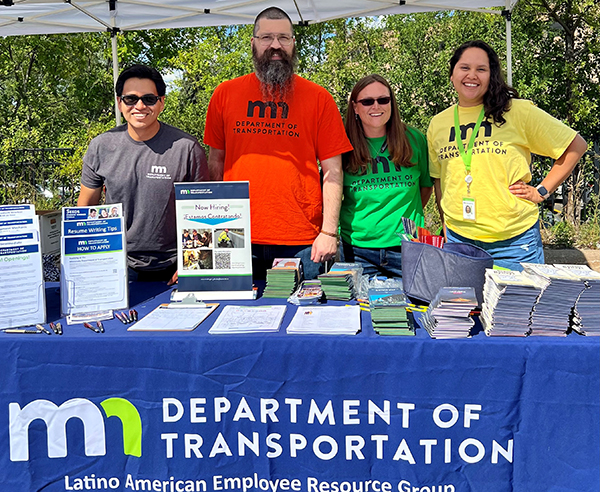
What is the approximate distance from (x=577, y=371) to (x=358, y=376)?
2.36ft

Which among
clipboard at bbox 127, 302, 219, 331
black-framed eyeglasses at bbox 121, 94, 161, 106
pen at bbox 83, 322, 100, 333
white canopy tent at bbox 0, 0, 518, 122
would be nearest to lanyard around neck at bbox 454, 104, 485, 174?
clipboard at bbox 127, 302, 219, 331

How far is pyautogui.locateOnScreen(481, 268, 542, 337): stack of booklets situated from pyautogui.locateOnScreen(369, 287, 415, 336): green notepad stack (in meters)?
0.28

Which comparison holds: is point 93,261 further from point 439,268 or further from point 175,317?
point 439,268

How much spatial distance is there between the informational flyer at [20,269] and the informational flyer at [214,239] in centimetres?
55

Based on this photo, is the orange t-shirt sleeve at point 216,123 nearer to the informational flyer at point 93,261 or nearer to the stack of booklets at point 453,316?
the informational flyer at point 93,261

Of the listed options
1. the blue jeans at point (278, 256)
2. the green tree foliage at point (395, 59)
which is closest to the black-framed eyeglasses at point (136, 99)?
the blue jeans at point (278, 256)

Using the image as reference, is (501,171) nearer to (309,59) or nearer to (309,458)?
(309,458)

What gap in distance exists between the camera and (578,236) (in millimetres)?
6344

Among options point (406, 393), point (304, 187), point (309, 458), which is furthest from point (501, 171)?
point (309, 458)

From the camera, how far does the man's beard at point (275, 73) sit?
2.54 meters

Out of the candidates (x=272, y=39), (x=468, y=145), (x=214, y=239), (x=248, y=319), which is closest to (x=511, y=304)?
(x=248, y=319)

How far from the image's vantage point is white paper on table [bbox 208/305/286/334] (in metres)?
1.90

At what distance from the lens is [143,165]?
2490 mm

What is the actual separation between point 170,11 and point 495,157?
3988mm
